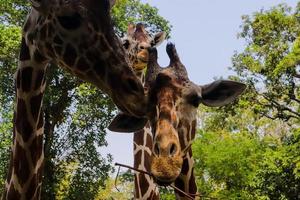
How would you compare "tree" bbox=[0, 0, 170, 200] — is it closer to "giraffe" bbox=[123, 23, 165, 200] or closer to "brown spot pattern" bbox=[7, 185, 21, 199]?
"giraffe" bbox=[123, 23, 165, 200]

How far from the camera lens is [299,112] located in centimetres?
2042

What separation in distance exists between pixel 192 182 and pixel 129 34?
10.8ft

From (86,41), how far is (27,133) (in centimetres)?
96

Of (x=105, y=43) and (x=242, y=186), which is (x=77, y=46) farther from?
(x=242, y=186)

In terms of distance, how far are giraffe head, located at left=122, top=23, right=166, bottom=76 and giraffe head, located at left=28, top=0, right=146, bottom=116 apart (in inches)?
133

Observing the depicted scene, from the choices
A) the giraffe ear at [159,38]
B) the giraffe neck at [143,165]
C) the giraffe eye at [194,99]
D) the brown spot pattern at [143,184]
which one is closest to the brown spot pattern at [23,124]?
the giraffe eye at [194,99]

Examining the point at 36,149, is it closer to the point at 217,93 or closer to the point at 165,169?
the point at 217,93

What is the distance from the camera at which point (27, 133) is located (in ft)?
12.3

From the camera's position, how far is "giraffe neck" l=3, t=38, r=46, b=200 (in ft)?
12.2

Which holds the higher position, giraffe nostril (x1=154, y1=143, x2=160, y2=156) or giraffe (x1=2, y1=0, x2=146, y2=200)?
giraffe (x1=2, y1=0, x2=146, y2=200)

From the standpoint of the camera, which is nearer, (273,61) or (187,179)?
(187,179)

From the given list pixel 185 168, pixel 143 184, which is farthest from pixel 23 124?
pixel 143 184

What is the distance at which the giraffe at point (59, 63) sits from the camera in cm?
300

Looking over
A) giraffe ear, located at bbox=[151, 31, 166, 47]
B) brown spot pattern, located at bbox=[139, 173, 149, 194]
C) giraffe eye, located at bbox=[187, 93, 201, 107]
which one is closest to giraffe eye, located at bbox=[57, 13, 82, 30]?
giraffe eye, located at bbox=[187, 93, 201, 107]
